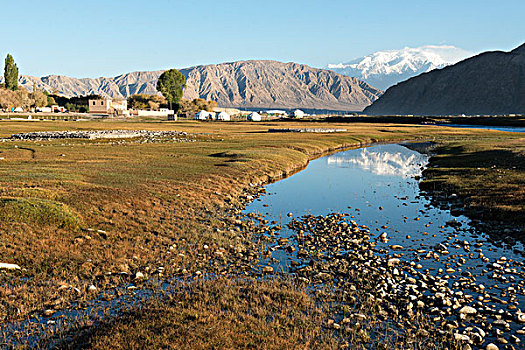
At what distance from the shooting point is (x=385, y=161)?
6250cm

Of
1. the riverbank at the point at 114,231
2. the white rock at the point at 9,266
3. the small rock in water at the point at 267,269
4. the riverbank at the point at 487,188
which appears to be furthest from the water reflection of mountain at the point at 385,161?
the white rock at the point at 9,266

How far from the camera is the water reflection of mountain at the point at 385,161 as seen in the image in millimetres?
51875

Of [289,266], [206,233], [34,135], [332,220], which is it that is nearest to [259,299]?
[289,266]

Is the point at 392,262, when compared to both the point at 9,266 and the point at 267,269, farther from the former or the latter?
the point at 9,266

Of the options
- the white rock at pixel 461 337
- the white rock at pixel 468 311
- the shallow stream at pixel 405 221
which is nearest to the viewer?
the white rock at pixel 461 337

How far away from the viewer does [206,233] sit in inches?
879

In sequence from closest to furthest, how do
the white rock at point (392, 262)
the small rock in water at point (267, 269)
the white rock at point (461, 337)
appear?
the white rock at point (461, 337) → the small rock in water at point (267, 269) → the white rock at point (392, 262)

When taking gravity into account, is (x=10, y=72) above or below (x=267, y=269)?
above

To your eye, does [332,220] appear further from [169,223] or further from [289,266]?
[169,223]

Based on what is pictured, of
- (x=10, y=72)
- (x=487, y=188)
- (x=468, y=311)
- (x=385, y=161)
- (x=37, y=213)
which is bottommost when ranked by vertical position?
(x=468, y=311)

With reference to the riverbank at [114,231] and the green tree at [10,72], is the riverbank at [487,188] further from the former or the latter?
the green tree at [10,72]

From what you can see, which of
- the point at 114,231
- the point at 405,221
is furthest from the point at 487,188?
the point at 114,231

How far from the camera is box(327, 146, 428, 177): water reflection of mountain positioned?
51875 mm

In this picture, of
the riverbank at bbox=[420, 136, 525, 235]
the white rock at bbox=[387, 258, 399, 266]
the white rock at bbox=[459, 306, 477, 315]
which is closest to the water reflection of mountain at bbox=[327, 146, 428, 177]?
the riverbank at bbox=[420, 136, 525, 235]
